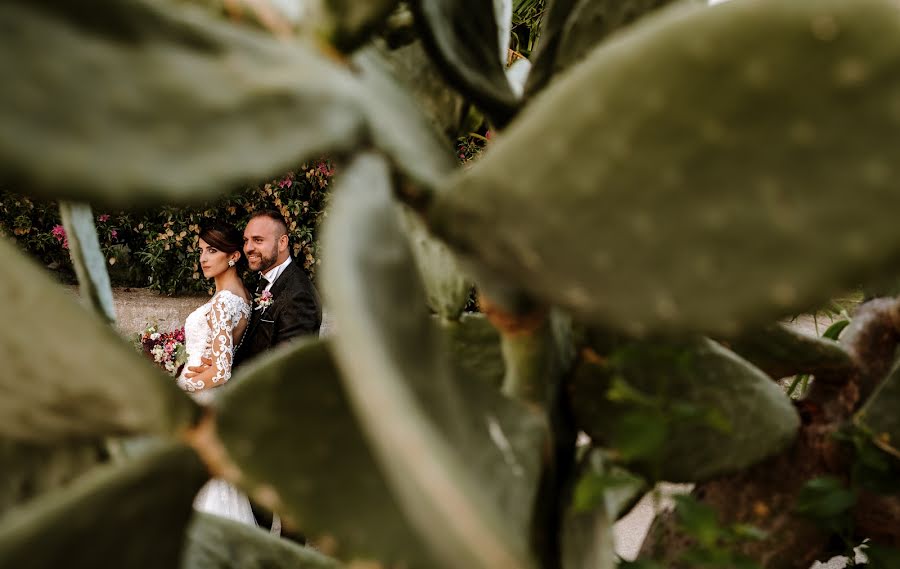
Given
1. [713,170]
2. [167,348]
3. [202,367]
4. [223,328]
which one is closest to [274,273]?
[223,328]

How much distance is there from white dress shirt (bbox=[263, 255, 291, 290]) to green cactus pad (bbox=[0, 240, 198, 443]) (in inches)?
86.1

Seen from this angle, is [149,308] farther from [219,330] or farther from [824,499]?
[824,499]

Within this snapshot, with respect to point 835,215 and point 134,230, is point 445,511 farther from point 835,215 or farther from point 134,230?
point 134,230

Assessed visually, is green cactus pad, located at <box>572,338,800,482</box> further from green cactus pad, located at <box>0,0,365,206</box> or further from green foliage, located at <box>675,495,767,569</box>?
green cactus pad, located at <box>0,0,365,206</box>

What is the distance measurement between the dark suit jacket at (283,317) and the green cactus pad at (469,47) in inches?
78.0

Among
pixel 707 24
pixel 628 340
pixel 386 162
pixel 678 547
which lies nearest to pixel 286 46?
pixel 386 162

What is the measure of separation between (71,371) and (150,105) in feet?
0.42

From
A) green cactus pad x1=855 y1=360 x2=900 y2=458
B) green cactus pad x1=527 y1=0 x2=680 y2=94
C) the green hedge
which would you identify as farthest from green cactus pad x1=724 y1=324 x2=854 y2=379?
the green hedge

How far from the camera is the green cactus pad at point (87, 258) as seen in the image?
1.37 ft

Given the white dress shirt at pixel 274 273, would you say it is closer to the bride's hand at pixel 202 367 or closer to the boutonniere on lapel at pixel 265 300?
the boutonniere on lapel at pixel 265 300

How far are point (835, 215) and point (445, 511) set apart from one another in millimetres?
158

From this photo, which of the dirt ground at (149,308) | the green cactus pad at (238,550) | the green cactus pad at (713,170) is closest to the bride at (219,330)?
the green cactus pad at (238,550)

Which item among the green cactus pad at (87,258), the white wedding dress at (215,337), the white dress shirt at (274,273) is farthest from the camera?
the white dress shirt at (274,273)

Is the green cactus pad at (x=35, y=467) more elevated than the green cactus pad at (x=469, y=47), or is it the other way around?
the green cactus pad at (x=469, y=47)
